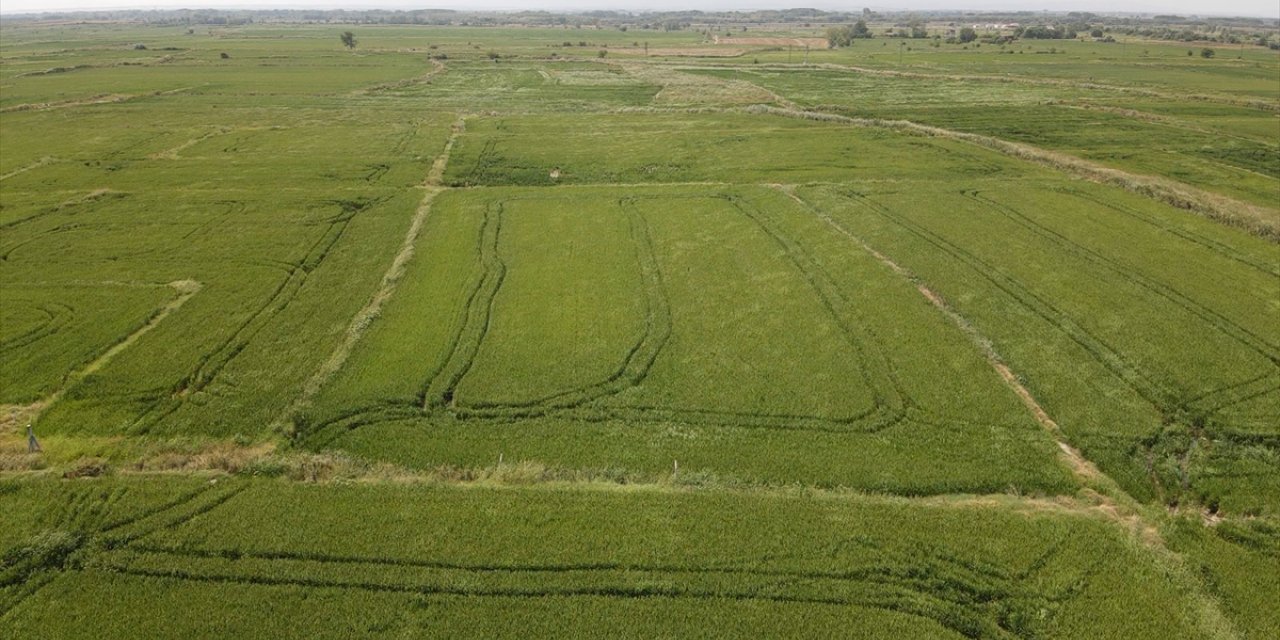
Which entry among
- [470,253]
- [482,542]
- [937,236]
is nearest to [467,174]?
[470,253]

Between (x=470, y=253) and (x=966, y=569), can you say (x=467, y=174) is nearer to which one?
(x=470, y=253)

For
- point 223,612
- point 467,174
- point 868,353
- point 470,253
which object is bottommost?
point 223,612

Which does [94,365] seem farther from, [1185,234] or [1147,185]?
[1147,185]

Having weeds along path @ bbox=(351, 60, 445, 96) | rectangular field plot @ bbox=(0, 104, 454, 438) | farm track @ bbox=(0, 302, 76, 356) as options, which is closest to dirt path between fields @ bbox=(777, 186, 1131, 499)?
rectangular field plot @ bbox=(0, 104, 454, 438)

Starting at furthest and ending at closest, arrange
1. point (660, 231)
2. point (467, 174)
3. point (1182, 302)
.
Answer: point (467, 174), point (660, 231), point (1182, 302)

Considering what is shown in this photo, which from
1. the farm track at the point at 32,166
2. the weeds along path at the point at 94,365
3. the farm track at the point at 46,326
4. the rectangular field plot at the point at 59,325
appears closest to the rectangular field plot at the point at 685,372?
the weeds along path at the point at 94,365

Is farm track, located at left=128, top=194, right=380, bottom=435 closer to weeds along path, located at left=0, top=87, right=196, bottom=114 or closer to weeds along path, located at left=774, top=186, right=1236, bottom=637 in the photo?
weeds along path, located at left=774, top=186, right=1236, bottom=637
